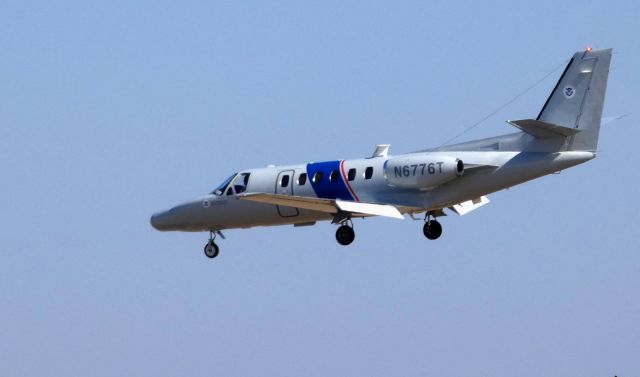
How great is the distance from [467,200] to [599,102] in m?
5.82

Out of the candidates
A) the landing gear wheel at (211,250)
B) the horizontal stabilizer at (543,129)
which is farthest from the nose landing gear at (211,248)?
the horizontal stabilizer at (543,129)

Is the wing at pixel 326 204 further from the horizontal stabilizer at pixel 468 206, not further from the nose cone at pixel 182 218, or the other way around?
the nose cone at pixel 182 218

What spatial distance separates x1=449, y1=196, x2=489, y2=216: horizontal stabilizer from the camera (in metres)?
84.7

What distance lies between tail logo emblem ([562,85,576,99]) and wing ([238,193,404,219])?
7.12 meters

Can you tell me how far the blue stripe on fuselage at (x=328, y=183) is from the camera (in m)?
82.7

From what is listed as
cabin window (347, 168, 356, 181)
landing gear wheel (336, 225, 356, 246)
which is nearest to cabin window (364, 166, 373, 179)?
cabin window (347, 168, 356, 181)

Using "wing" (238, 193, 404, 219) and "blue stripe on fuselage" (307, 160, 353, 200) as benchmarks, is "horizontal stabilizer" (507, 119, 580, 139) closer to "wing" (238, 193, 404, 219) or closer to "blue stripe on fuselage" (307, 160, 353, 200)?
"wing" (238, 193, 404, 219)

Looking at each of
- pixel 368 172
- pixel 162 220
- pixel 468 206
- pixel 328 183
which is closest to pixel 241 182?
pixel 162 220

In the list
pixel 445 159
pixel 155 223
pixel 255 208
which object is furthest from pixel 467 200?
pixel 155 223

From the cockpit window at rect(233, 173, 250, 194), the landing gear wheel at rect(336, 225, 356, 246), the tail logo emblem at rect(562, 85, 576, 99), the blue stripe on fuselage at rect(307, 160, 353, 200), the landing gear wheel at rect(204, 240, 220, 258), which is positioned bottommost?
the landing gear wheel at rect(336, 225, 356, 246)

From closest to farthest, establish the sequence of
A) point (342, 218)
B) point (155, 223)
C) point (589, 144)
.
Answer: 1. point (589, 144)
2. point (342, 218)
3. point (155, 223)

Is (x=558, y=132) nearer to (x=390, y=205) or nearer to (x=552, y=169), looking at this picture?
(x=552, y=169)

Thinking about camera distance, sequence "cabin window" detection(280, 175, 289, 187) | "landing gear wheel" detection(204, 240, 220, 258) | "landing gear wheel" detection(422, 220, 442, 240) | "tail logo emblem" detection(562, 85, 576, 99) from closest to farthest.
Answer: "tail logo emblem" detection(562, 85, 576, 99), "landing gear wheel" detection(422, 220, 442, 240), "cabin window" detection(280, 175, 289, 187), "landing gear wheel" detection(204, 240, 220, 258)

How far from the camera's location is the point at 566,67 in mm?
79375
